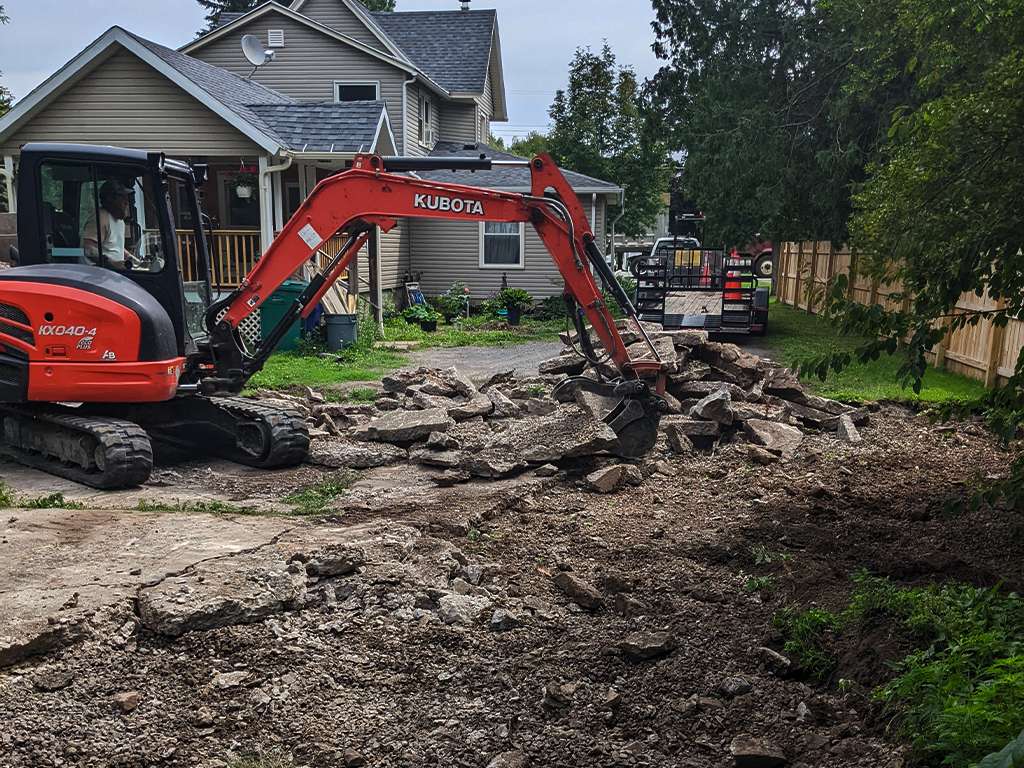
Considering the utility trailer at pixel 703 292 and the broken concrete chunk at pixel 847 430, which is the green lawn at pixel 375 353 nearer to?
the utility trailer at pixel 703 292

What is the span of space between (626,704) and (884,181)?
448cm

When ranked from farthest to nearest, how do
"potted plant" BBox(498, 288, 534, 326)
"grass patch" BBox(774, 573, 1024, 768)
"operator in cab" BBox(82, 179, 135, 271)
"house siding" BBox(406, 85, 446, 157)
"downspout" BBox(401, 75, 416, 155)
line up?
"house siding" BBox(406, 85, 446, 157), "downspout" BBox(401, 75, 416, 155), "potted plant" BBox(498, 288, 534, 326), "operator in cab" BBox(82, 179, 135, 271), "grass patch" BBox(774, 573, 1024, 768)

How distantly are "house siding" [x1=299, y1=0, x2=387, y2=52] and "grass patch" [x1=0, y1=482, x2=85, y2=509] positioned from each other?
22597 mm

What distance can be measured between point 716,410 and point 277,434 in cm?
481

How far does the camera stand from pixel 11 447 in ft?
31.2

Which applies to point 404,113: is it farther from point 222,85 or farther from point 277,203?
point 277,203

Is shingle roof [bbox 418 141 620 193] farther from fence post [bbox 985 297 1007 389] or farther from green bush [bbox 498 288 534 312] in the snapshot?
fence post [bbox 985 297 1007 389]

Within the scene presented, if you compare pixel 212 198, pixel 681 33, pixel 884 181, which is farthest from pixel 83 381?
pixel 681 33

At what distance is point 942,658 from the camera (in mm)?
4121

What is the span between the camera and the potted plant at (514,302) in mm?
23547

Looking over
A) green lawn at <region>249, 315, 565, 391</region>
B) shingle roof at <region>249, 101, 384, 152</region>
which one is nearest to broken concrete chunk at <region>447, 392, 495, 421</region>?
green lawn at <region>249, 315, 565, 391</region>

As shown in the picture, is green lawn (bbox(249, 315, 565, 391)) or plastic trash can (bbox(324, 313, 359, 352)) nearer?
green lawn (bbox(249, 315, 565, 391))

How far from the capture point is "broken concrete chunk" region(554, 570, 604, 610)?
5867 millimetres

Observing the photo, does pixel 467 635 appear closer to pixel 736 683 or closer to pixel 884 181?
pixel 736 683
